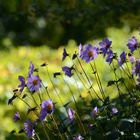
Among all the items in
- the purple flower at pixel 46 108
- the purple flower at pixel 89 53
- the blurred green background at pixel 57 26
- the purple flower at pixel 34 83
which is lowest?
the purple flower at pixel 46 108

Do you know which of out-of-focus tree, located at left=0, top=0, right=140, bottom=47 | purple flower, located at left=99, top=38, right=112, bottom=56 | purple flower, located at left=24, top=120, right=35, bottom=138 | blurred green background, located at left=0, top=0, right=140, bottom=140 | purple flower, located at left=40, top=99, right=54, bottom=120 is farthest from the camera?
out-of-focus tree, located at left=0, top=0, right=140, bottom=47

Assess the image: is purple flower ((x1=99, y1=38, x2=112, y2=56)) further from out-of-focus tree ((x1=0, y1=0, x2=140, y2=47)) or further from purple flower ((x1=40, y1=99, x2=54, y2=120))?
out-of-focus tree ((x1=0, y1=0, x2=140, y2=47))

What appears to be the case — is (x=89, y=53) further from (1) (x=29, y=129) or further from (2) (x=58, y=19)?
(2) (x=58, y=19)

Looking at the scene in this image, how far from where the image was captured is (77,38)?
9.20 meters

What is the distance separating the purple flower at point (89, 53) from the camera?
3.44m

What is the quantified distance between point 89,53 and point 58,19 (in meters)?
6.11

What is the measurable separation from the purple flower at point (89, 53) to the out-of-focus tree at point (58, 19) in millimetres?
5344

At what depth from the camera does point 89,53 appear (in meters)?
3.44

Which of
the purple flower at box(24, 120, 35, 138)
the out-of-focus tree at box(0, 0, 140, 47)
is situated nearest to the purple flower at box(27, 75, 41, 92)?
the purple flower at box(24, 120, 35, 138)

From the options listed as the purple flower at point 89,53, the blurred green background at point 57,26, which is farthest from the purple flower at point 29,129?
the blurred green background at point 57,26

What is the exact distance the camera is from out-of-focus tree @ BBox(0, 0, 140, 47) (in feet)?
29.8

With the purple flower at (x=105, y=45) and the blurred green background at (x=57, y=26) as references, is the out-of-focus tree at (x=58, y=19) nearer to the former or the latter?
the blurred green background at (x=57, y=26)

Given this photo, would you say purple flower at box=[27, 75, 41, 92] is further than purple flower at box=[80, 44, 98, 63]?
No

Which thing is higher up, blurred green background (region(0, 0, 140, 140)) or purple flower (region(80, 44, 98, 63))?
blurred green background (region(0, 0, 140, 140))
